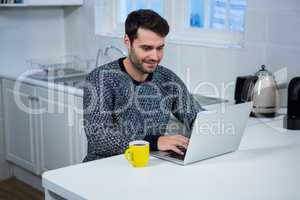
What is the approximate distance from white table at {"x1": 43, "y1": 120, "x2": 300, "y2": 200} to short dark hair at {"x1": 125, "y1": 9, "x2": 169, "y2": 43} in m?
0.59

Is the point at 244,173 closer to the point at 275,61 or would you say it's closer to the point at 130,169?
the point at 130,169

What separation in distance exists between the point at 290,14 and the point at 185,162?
1297 millimetres

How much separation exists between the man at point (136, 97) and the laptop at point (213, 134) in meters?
0.12

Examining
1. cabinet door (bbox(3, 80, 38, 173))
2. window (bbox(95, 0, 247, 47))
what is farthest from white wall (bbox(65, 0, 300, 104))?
cabinet door (bbox(3, 80, 38, 173))

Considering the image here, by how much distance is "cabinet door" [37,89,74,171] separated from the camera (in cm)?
333

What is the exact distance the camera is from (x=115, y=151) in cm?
194

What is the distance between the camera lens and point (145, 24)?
2.05m

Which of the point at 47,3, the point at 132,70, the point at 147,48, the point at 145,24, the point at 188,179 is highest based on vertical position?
the point at 47,3

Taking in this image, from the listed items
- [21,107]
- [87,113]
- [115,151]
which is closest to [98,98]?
[87,113]

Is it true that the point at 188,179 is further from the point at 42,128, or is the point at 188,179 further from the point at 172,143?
the point at 42,128

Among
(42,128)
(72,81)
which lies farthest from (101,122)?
(72,81)

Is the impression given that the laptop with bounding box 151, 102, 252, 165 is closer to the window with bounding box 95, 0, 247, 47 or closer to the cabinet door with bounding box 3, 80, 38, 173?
the window with bounding box 95, 0, 247, 47

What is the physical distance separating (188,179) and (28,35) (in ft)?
8.88

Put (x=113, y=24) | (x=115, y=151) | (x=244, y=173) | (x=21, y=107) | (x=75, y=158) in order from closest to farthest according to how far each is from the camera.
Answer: (x=244, y=173), (x=115, y=151), (x=75, y=158), (x=21, y=107), (x=113, y=24)
